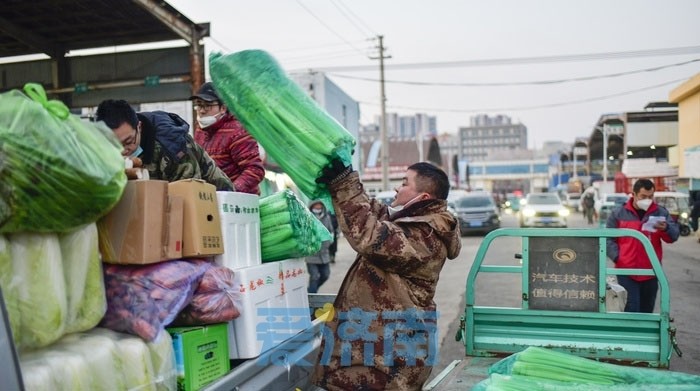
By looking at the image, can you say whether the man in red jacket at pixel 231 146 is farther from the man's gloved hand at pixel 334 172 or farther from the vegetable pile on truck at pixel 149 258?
the man's gloved hand at pixel 334 172

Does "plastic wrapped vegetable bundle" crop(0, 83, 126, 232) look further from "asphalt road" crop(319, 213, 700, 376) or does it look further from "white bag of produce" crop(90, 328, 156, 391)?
"asphalt road" crop(319, 213, 700, 376)

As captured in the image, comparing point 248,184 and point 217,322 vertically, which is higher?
point 248,184

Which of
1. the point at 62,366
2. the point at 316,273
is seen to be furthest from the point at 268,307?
the point at 316,273

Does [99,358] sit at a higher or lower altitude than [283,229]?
lower

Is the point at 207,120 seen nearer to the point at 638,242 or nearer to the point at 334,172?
the point at 334,172

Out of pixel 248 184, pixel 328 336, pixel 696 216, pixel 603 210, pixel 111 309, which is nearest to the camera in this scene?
pixel 111 309

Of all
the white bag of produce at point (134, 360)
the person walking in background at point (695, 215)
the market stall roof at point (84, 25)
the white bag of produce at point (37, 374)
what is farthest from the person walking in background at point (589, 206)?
the white bag of produce at point (37, 374)

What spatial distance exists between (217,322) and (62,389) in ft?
2.67

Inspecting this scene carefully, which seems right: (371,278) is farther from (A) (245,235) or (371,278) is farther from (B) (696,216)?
(B) (696,216)

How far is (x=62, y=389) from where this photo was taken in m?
1.87

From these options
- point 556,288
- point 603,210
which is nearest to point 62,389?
point 556,288

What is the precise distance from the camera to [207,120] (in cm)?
389

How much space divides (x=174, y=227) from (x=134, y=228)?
0.23m

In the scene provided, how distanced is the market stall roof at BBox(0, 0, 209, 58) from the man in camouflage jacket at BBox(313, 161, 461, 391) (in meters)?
5.91
